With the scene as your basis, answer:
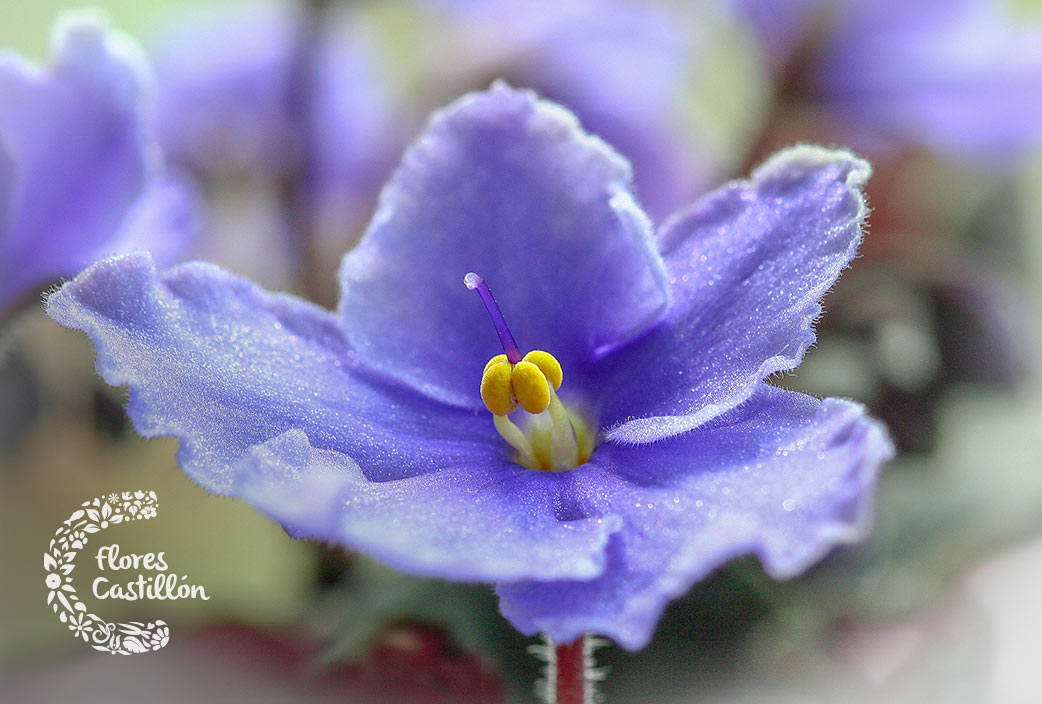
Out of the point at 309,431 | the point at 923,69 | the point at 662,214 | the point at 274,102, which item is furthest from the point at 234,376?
the point at 923,69

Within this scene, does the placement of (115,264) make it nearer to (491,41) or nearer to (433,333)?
(433,333)

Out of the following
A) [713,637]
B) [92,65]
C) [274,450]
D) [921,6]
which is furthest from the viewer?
[921,6]

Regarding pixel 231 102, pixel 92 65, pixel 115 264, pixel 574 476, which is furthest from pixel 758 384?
pixel 231 102

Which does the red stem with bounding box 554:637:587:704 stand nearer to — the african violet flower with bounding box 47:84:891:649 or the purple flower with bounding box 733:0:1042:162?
the african violet flower with bounding box 47:84:891:649

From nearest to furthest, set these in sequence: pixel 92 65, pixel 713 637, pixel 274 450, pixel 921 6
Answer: pixel 274 450 → pixel 92 65 → pixel 713 637 → pixel 921 6

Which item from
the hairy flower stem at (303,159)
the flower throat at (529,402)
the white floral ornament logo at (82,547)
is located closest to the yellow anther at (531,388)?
the flower throat at (529,402)

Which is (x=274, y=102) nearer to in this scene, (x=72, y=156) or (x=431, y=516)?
(x=72, y=156)

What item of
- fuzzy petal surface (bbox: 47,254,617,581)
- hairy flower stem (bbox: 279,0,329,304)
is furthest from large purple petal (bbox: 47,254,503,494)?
hairy flower stem (bbox: 279,0,329,304)
